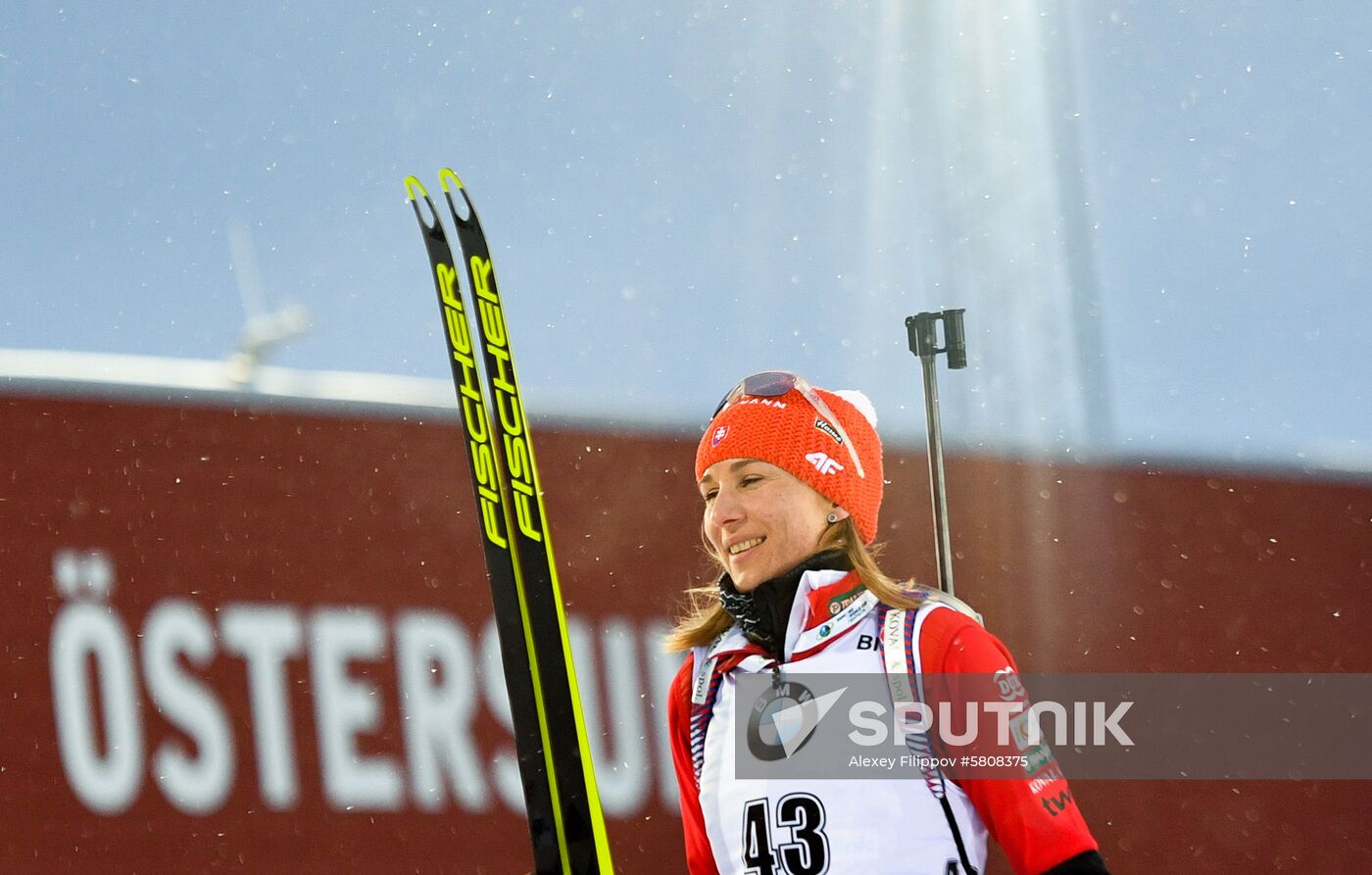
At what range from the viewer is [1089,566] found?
7031 millimetres

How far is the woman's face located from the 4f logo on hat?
0.13 ft

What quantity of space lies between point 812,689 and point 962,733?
0.29 meters

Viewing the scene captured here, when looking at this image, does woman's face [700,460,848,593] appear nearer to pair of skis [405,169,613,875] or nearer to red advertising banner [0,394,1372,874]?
pair of skis [405,169,613,875]

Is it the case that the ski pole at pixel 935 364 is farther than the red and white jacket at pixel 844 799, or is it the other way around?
the ski pole at pixel 935 364

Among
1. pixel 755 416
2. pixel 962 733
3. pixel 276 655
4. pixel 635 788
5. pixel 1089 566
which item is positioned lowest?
pixel 635 788

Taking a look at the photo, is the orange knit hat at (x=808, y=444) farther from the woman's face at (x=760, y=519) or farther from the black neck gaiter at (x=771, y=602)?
the black neck gaiter at (x=771, y=602)

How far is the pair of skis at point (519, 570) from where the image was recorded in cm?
241

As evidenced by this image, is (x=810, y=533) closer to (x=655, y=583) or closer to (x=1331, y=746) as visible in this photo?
(x=655, y=583)

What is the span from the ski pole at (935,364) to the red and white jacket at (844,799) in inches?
58.5

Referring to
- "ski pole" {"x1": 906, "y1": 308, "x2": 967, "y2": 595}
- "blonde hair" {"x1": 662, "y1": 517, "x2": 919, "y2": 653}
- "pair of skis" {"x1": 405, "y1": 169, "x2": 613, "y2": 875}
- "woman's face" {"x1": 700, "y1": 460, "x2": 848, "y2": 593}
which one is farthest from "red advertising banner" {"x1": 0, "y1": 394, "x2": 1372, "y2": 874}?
"woman's face" {"x1": 700, "y1": 460, "x2": 848, "y2": 593}

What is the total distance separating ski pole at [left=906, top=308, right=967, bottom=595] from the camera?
3.67m

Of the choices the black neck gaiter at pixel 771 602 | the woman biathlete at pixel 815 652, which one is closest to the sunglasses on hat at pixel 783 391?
the woman biathlete at pixel 815 652

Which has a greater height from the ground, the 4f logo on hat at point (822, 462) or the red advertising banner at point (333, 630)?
the 4f logo on hat at point (822, 462)

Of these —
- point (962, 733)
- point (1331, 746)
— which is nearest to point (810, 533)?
point (962, 733)
